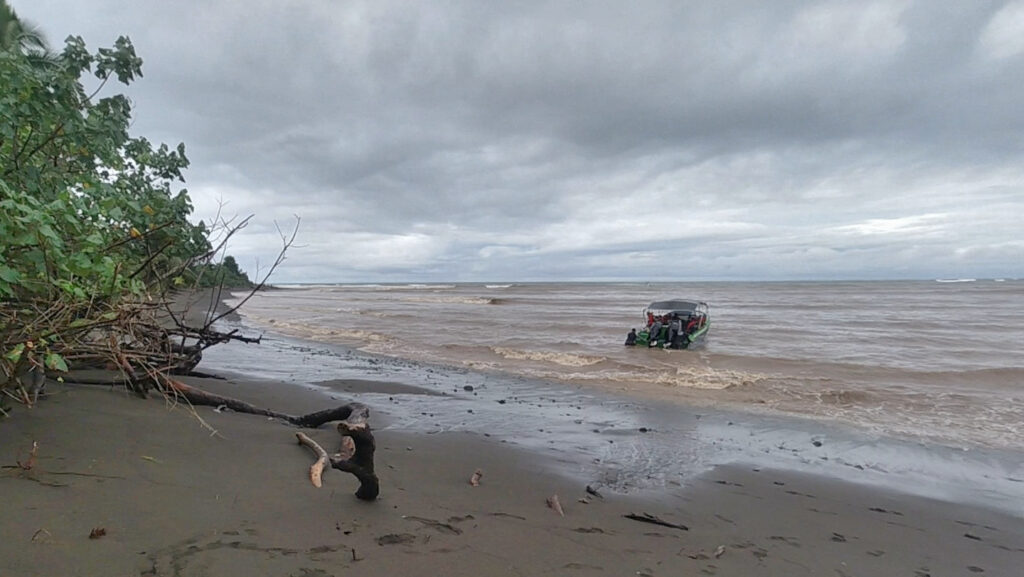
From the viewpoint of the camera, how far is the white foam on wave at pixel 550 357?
15.6 m

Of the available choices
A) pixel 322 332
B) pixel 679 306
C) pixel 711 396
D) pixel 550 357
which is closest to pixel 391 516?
pixel 711 396

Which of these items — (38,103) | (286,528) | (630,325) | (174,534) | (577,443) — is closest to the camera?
(174,534)

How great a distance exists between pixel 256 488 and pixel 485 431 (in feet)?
12.6

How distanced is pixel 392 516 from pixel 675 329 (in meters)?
16.6

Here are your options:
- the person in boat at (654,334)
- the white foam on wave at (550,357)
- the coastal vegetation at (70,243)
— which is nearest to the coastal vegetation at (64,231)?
the coastal vegetation at (70,243)

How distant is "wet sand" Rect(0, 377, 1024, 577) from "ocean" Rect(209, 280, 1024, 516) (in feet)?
2.85

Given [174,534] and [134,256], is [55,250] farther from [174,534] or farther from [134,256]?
[134,256]

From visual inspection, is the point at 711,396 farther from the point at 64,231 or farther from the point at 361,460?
the point at 64,231

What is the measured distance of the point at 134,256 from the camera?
5.95 m

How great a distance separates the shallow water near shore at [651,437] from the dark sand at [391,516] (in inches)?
21.8

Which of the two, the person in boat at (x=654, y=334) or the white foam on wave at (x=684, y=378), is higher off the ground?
the person in boat at (x=654, y=334)

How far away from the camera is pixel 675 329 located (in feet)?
62.1

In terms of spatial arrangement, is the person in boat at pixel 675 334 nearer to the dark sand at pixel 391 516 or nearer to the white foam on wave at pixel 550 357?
the white foam on wave at pixel 550 357

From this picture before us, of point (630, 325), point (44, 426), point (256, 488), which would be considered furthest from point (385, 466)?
point (630, 325)
